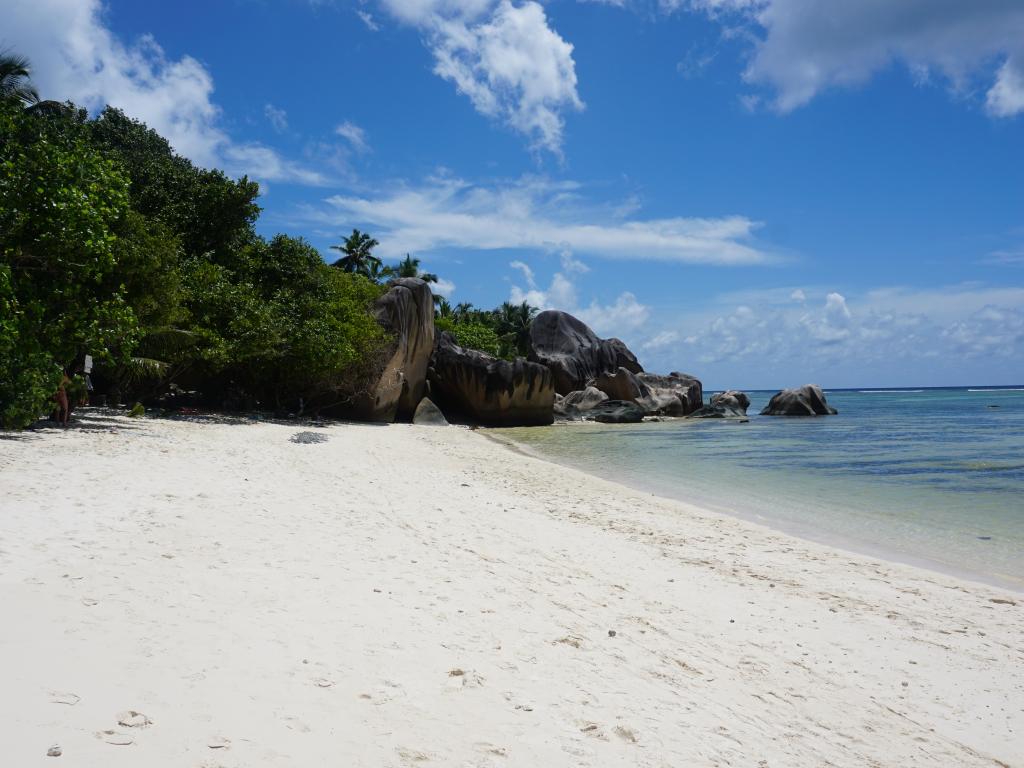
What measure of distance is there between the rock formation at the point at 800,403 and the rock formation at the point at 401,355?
32.9 m

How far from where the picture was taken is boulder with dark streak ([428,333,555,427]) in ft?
119

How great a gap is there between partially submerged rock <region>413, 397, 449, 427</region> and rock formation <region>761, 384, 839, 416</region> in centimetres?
3209

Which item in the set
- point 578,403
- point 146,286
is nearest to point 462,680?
point 146,286

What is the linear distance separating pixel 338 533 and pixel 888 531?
8.60m

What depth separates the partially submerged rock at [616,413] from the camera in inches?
1732

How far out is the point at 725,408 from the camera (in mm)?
53094

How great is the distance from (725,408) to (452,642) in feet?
169

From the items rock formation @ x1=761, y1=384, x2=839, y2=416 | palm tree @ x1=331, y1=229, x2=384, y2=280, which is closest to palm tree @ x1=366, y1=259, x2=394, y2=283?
palm tree @ x1=331, y1=229, x2=384, y2=280

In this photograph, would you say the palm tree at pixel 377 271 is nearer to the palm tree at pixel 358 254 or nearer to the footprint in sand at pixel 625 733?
the palm tree at pixel 358 254

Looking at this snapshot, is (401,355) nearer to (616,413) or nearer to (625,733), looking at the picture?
(616,413)

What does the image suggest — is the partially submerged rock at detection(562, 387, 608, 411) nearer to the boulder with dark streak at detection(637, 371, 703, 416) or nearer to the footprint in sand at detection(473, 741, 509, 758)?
the boulder with dark streak at detection(637, 371, 703, 416)

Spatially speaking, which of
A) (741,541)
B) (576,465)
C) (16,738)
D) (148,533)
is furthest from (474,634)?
(576,465)

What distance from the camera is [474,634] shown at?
4.71m

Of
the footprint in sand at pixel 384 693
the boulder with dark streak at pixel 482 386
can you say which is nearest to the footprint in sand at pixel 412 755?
the footprint in sand at pixel 384 693
